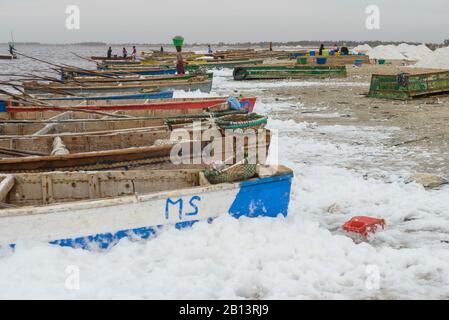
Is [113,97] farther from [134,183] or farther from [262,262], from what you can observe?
[262,262]

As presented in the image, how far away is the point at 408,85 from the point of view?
19.2 meters

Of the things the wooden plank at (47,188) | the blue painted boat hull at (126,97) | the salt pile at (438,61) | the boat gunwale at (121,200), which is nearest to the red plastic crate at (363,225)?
the boat gunwale at (121,200)

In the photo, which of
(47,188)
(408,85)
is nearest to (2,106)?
(47,188)

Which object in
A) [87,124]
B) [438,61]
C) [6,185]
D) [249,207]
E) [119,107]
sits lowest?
[249,207]

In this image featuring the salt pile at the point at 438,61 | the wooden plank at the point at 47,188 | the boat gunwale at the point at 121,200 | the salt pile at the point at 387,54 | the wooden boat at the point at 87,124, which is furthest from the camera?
the salt pile at the point at 387,54

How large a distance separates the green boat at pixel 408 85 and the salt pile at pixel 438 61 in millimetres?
13388

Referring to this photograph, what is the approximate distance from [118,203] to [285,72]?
2780 cm

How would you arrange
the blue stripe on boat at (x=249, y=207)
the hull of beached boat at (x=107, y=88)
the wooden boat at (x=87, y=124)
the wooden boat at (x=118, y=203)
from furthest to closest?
1. the hull of beached boat at (x=107, y=88)
2. the wooden boat at (x=87, y=124)
3. the blue stripe on boat at (x=249, y=207)
4. the wooden boat at (x=118, y=203)

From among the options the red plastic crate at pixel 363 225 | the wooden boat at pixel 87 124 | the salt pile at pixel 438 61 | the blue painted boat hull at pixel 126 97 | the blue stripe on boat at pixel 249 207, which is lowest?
the red plastic crate at pixel 363 225

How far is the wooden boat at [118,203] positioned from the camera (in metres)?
4.95

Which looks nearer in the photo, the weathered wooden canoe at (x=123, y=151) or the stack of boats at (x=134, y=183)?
the stack of boats at (x=134, y=183)

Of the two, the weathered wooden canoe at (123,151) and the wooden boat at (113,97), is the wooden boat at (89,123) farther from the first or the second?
the wooden boat at (113,97)

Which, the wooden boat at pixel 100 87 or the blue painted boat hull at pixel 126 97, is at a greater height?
the wooden boat at pixel 100 87

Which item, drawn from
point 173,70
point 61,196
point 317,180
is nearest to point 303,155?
point 317,180
